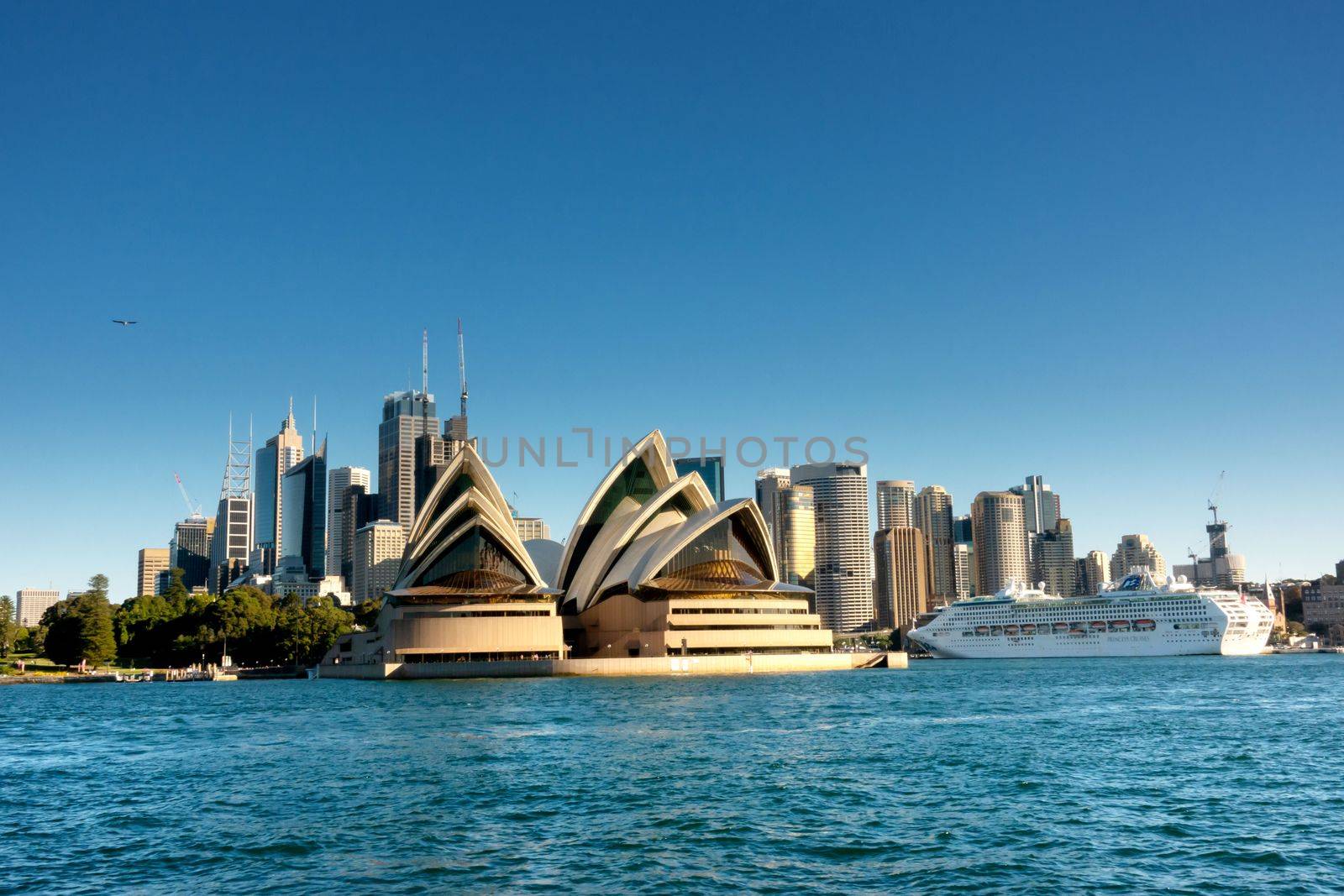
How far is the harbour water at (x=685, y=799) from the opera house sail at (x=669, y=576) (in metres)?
37.9

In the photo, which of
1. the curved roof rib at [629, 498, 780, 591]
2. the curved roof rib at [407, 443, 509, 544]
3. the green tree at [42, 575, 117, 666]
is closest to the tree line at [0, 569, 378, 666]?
the green tree at [42, 575, 117, 666]

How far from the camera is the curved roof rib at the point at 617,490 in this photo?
94.1 metres

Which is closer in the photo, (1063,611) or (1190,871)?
(1190,871)

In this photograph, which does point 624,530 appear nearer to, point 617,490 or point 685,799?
point 617,490

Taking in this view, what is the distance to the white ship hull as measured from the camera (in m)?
121

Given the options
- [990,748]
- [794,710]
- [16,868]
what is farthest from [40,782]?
[794,710]

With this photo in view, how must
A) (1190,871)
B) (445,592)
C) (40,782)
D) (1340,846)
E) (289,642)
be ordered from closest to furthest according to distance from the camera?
(1190,871)
(1340,846)
(40,782)
(445,592)
(289,642)

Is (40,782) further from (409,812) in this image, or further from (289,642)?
(289,642)

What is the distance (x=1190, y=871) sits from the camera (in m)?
16.9

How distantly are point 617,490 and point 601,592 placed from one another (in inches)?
381

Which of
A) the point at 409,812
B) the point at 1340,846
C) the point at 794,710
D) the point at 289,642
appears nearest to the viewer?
the point at 1340,846

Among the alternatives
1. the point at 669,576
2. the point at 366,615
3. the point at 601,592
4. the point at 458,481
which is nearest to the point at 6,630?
the point at 366,615

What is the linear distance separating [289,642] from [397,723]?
69.1 meters

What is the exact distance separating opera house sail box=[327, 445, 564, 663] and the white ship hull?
64.0 m
